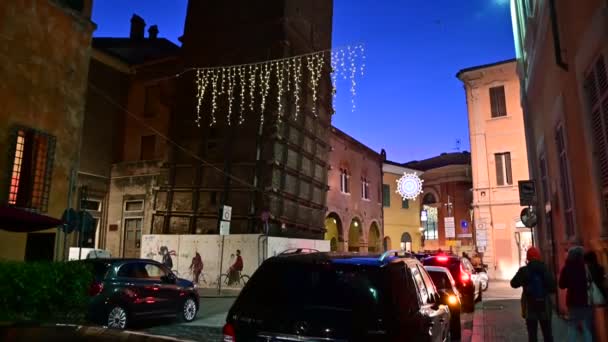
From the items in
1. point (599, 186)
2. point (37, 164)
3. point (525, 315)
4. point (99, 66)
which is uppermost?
point (99, 66)

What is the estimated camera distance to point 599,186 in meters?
6.78

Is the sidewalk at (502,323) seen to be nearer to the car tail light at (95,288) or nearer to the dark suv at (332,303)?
the dark suv at (332,303)

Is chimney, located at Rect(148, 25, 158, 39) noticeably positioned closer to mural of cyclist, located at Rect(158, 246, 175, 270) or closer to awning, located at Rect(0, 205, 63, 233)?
mural of cyclist, located at Rect(158, 246, 175, 270)

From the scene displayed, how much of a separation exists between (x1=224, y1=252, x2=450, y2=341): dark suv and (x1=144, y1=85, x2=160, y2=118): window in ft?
74.9

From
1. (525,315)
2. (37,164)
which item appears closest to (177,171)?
(37,164)

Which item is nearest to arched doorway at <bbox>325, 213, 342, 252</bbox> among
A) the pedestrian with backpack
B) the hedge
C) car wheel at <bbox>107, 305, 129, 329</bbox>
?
car wheel at <bbox>107, 305, 129, 329</bbox>

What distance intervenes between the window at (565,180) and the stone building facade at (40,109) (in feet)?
46.7

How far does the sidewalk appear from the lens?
361 inches

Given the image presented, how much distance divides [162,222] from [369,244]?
59.6 feet

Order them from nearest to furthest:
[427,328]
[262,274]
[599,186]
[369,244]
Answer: [427,328], [262,274], [599,186], [369,244]

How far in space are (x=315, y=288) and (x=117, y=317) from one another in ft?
23.2

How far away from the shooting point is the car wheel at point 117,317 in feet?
31.2

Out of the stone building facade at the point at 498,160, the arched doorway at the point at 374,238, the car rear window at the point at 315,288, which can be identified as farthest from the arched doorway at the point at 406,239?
the car rear window at the point at 315,288

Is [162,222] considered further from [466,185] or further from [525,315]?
[466,185]
